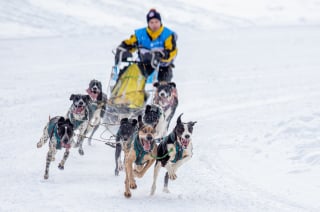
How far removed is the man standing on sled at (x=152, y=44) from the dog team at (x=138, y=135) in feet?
1.60

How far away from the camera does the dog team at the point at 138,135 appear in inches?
274

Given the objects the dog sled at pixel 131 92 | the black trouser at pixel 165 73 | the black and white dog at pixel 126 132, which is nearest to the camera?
the black and white dog at pixel 126 132

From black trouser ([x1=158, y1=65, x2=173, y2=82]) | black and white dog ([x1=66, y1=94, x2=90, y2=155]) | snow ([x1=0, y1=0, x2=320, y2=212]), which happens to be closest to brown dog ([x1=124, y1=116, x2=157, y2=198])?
snow ([x1=0, y1=0, x2=320, y2=212])

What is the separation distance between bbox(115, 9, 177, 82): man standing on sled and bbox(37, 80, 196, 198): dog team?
488mm

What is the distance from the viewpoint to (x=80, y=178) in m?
8.25

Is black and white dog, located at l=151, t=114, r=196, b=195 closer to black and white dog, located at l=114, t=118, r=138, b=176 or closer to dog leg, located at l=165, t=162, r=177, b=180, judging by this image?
dog leg, located at l=165, t=162, r=177, b=180

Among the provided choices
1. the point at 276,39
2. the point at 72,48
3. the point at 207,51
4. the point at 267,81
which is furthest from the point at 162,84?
the point at 276,39

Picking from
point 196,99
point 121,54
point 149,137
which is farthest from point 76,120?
point 196,99

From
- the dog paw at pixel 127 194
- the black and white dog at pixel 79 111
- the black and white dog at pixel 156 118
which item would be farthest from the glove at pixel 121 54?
the dog paw at pixel 127 194

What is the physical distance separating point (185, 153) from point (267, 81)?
449 inches

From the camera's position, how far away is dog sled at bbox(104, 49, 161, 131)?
8.50 meters

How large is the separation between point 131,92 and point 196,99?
6562mm

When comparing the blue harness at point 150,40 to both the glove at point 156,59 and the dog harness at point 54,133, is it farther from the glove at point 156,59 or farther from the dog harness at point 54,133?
the dog harness at point 54,133

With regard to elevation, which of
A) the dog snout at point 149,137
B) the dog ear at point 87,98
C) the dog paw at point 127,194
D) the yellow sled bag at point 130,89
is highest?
the yellow sled bag at point 130,89
